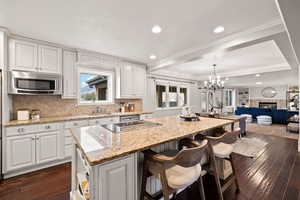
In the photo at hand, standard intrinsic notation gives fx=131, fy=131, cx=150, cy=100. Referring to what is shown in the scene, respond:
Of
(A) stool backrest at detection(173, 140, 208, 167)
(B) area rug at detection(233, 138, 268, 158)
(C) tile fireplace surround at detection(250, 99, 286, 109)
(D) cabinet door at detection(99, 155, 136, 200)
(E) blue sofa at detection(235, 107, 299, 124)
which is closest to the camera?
(D) cabinet door at detection(99, 155, 136, 200)

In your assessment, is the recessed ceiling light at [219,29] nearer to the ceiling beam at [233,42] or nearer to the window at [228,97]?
the ceiling beam at [233,42]

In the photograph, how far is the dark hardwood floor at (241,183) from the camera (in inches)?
73.5

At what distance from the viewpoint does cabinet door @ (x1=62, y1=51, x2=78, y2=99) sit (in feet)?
10.1

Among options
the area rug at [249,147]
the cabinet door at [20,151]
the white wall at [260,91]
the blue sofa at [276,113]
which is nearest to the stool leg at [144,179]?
the cabinet door at [20,151]

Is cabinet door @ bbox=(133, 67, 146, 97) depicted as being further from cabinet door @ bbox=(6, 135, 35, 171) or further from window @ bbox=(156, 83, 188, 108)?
cabinet door @ bbox=(6, 135, 35, 171)

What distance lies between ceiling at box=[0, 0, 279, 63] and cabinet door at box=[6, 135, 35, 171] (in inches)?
77.5

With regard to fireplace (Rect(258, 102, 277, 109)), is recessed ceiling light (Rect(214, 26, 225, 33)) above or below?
above

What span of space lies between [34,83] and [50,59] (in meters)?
0.62

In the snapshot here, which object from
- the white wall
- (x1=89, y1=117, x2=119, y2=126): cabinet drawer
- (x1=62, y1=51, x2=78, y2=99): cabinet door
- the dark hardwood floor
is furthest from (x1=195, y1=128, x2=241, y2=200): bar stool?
the white wall

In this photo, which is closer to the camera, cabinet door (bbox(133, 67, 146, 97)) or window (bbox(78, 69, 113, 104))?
window (bbox(78, 69, 113, 104))

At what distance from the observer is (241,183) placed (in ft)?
7.03

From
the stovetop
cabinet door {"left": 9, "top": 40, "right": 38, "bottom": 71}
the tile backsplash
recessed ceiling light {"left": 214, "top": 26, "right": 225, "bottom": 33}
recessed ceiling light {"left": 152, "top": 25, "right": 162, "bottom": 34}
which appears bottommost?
the stovetop

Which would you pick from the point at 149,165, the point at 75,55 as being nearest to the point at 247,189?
the point at 149,165

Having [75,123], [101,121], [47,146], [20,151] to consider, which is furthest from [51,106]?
[101,121]
